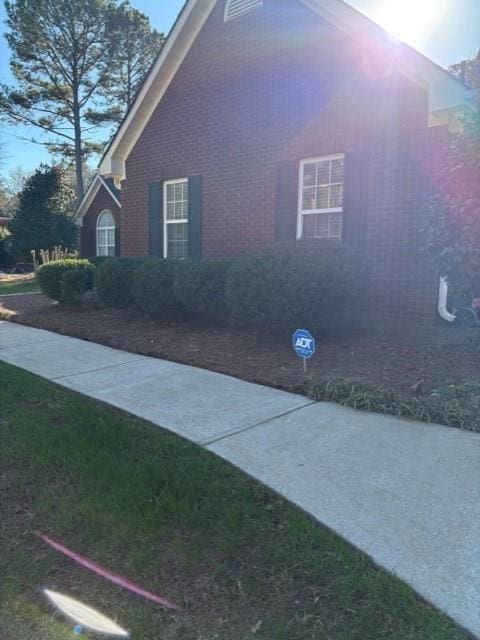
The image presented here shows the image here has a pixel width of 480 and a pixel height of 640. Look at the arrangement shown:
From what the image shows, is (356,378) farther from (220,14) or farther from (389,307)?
(220,14)

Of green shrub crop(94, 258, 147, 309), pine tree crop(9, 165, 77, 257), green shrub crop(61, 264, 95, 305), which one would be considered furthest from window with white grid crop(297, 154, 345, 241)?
pine tree crop(9, 165, 77, 257)

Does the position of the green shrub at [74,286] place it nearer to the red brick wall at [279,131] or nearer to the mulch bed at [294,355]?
the mulch bed at [294,355]

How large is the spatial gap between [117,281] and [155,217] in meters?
2.64

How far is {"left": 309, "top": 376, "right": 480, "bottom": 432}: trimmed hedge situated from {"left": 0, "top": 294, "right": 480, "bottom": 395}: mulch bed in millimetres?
216

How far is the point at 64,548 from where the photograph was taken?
2.57 meters

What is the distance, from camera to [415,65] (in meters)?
6.60

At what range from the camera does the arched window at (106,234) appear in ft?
68.7

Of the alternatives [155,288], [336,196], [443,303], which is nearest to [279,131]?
[336,196]

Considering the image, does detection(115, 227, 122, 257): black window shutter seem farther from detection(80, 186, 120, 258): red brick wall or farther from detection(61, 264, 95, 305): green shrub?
detection(61, 264, 95, 305): green shrub

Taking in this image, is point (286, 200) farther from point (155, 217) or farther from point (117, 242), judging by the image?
point (117, 242)

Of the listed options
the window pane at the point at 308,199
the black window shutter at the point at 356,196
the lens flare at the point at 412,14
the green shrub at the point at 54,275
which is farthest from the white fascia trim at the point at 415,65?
the green shrub at the point at 54,275

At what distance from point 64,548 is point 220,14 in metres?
9.91

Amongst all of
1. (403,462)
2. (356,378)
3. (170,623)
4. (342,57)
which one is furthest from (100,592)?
(342,57)

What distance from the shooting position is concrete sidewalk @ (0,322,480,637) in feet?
7.75
